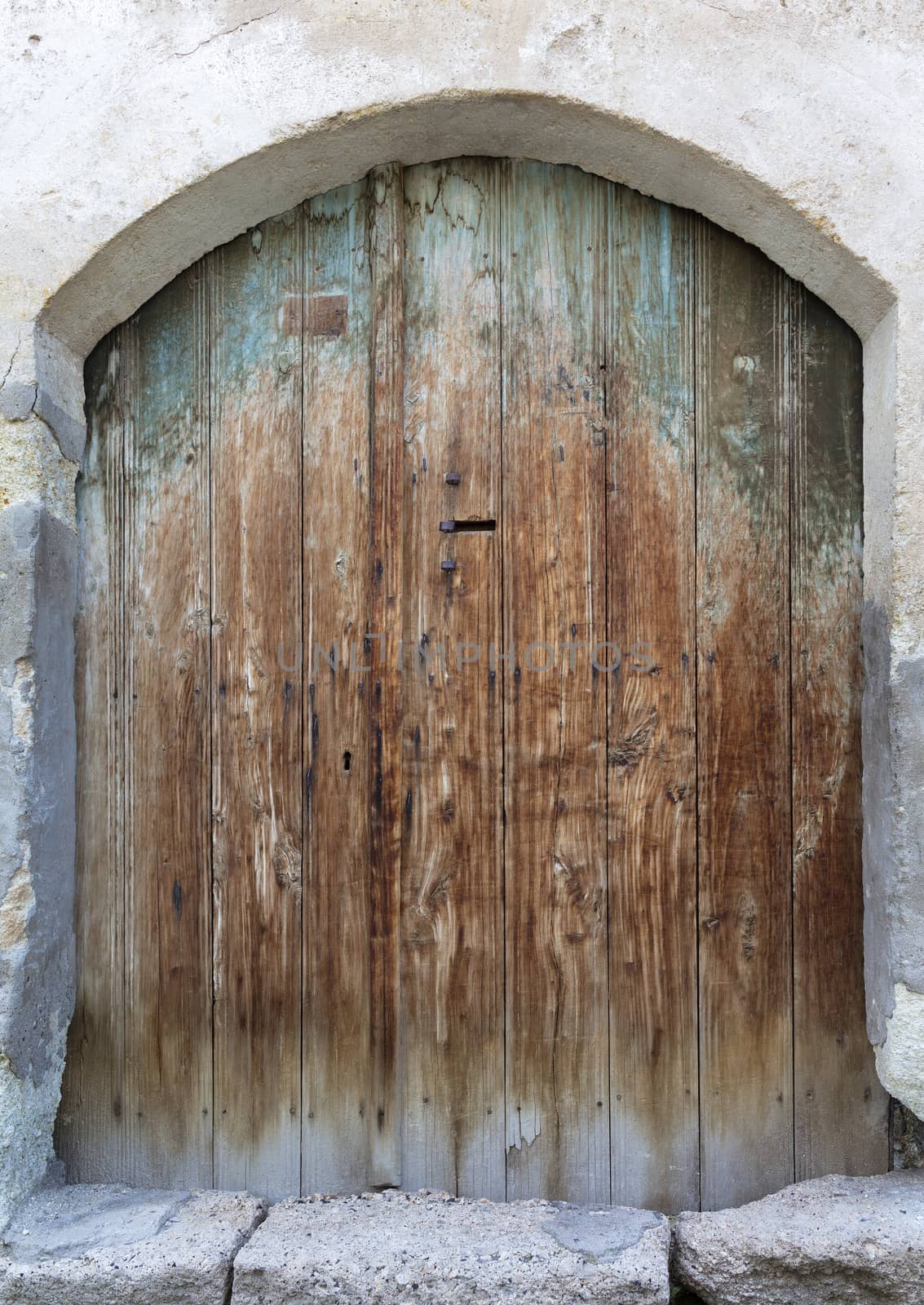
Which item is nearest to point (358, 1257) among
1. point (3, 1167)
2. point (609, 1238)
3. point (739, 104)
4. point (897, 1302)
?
point (609, 1238)

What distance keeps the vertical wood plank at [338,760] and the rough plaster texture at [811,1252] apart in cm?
69

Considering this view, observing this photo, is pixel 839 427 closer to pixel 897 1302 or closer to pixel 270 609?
pixel 270 609

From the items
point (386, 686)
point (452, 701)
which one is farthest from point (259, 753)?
point (452, 701)

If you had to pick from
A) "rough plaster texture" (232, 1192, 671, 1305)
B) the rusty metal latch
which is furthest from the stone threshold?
the rusty metal latch

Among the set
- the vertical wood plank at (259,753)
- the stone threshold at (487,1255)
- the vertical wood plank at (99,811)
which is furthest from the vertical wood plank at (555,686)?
the vertical wood plank at (99,811)

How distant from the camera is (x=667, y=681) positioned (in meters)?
1.87

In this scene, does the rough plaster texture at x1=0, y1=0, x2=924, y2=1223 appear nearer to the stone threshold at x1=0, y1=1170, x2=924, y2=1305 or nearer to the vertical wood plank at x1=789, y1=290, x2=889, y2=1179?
the vertical wood plank at x1=789, y1=290, x2=889, y2=1179

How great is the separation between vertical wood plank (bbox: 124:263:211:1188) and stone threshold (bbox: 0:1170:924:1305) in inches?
9.1

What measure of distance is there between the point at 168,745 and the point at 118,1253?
92 centimetres

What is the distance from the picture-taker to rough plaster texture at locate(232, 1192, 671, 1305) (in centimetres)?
154

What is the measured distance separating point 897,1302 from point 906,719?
3.26 feet

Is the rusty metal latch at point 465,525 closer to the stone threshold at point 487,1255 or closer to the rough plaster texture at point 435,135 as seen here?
the rough plaster texture at point 435,135

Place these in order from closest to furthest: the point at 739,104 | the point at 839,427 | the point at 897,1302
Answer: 1. the point at 897,1302
2. the point at 739,104
3. the point at 839,427

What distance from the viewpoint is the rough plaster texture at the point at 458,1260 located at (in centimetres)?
154
